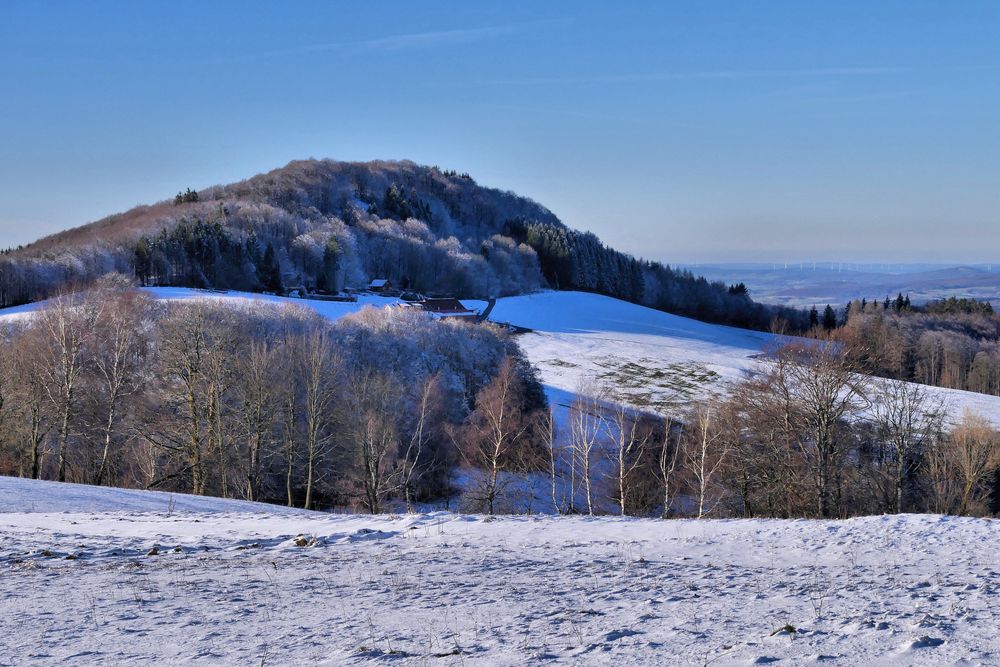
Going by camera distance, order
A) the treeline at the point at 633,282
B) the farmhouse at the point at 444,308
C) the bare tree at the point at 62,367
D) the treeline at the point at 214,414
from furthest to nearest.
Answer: the treeline at the point at 633,282 < the farmhouse at the point at 444,308 < the treeline at the point at 214,414 < the bare tree at the point at 62,367

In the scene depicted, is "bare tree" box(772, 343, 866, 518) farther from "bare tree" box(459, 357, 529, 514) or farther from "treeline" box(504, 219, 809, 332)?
"treeline" box(504, 219, 809, 332)

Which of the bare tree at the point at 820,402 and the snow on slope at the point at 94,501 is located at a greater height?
the bare tree at the point at 820,402

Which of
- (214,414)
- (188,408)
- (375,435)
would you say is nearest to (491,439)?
(375,435)

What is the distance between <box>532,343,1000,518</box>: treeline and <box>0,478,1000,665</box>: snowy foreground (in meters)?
11.3

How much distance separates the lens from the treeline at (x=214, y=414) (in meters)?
33.0

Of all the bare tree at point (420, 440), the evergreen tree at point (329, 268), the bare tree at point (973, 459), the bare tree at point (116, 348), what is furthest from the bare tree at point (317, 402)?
the evergreen tree at point (329, 268)

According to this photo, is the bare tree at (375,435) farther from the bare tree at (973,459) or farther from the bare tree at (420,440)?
the bare tree at (973,459)

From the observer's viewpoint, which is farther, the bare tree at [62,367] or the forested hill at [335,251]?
the forested hill at [335,251]

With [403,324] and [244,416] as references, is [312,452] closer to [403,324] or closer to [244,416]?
[244,416]

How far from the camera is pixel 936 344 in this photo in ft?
323

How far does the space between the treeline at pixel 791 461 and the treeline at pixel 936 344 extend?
33.0 meters

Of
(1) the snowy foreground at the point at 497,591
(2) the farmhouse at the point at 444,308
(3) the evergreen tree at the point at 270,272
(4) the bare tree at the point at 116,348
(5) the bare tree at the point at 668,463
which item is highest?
(3) the evergreen tree at the point at 270,272

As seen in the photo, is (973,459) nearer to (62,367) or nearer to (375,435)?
(375,435)

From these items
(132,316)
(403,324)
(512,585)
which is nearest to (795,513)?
(512,585)
